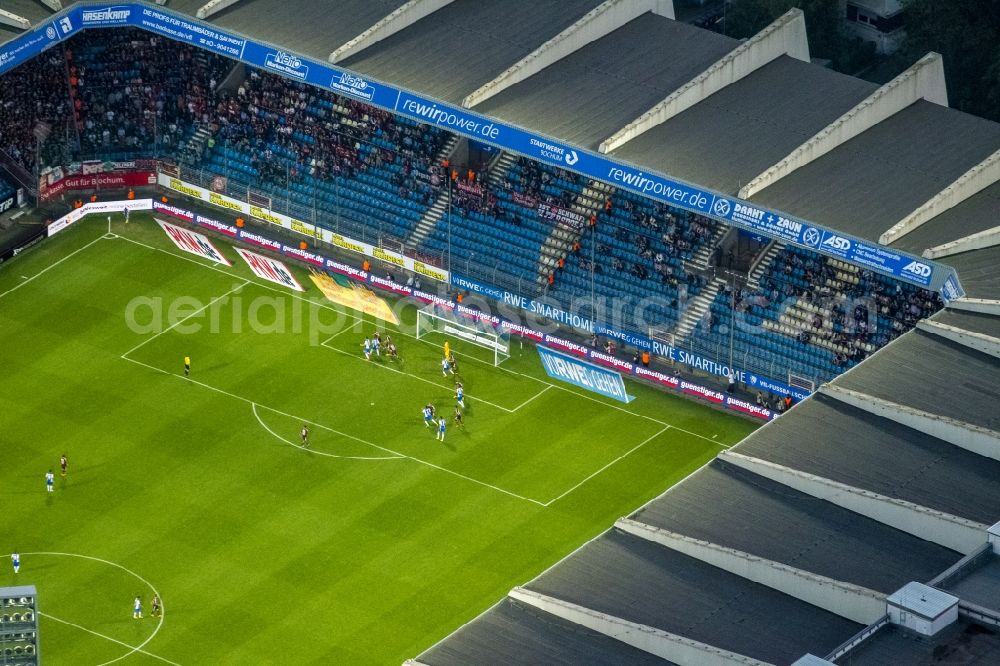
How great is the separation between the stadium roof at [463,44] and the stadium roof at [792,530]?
28538mm

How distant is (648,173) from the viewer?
4072 inches

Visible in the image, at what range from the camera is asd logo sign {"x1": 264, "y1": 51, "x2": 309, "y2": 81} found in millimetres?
112688

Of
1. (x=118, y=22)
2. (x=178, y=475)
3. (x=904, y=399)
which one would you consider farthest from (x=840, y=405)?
(x=118, y=22)

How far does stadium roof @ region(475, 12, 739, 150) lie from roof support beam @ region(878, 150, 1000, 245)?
44.3ft

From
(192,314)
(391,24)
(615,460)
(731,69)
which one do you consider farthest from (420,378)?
(731,69)

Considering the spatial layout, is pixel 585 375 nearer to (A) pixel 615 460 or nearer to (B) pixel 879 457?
(A) pixel 615 460

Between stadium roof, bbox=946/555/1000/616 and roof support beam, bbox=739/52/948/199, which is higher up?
roof support beam, bbox=739/52/948/199

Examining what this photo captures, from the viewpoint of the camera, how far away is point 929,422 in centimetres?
8962

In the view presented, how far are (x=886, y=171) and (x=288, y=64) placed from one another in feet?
89.6

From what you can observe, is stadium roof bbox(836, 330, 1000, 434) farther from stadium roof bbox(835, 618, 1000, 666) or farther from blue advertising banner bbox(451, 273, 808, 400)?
stadium roof bbox(835, 618, 1000, 666)

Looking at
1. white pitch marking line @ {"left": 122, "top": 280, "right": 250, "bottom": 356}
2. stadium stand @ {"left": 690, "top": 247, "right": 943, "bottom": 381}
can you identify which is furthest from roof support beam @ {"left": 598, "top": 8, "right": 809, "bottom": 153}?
white pitch marking line @ {"left": 122, "top": 280, "right": 250, "bottom": 356}

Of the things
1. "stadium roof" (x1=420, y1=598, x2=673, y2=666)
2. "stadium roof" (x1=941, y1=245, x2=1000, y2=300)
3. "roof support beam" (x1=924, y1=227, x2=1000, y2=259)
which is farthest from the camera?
"roof support beam" (x1=924, y1=227, x2=1000, y2=259)

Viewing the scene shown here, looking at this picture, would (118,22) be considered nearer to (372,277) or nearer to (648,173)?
(372,277)

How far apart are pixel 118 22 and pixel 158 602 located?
3521cm
